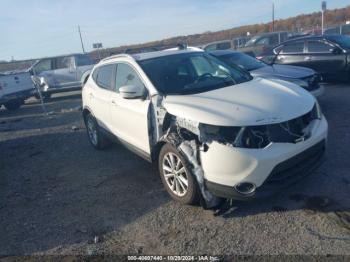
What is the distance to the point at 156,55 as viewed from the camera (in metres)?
5.27

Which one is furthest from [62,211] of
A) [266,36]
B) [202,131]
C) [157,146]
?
[266,36]

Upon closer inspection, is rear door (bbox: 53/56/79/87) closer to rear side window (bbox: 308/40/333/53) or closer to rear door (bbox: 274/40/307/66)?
rear door (bbox: 274/40/307/66)

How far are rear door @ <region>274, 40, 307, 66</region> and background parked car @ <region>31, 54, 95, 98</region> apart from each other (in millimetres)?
8233

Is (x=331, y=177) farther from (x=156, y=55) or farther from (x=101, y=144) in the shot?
(x=101, y=144)

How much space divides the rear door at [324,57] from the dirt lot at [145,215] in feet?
Answer: 12.1

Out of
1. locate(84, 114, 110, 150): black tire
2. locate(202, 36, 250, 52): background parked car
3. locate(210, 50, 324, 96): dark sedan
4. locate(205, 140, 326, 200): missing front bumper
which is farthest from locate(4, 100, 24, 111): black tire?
locate(205, 140, 326, 200): missing front bumper

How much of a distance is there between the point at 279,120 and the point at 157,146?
158 cm

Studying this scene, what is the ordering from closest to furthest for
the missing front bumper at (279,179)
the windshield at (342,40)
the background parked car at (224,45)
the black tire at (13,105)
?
the missing front bumper at (279,179)
the windshield at (342,40)
the black tire at (13,105)
the background parked car at (224,45)

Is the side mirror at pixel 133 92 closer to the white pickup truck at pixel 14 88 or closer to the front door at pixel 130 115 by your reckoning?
the front door at pixel 130 115

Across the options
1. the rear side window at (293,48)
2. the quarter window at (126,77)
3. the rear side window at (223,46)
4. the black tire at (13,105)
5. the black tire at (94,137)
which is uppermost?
the quarter window at (126,77)

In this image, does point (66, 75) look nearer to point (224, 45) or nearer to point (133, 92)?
point (224, 45)

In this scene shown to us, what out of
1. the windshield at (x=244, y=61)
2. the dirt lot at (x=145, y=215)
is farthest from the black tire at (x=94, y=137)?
the windshield at (x=244, y=61)

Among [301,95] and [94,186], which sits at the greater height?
[301,95]

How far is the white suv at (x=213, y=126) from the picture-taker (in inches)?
138
